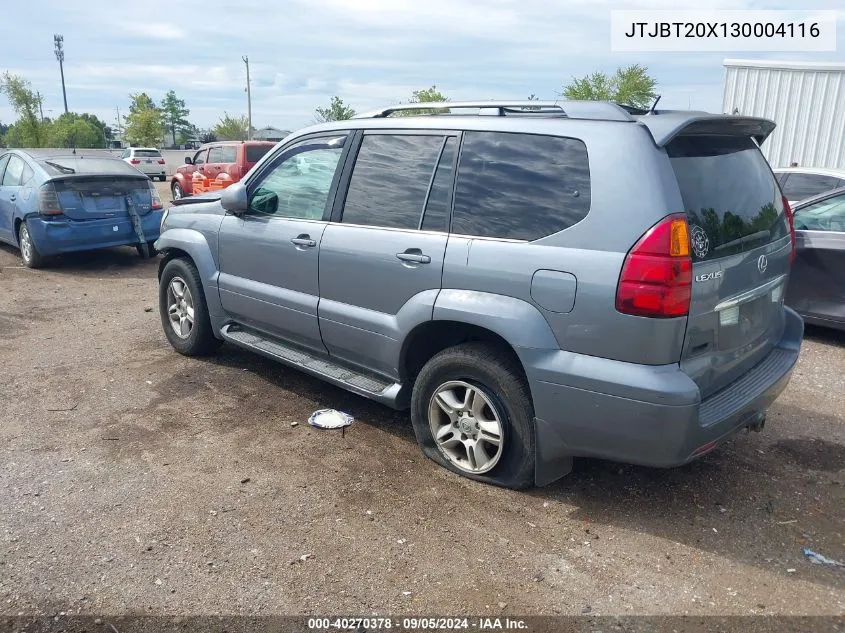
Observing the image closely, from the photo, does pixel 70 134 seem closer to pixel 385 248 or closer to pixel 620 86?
pixel 620 86

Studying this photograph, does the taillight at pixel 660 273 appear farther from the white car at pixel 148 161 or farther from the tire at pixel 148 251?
the white car at pixel 148 161

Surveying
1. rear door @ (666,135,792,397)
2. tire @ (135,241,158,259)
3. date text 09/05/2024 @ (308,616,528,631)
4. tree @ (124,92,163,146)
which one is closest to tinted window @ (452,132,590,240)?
rear door @ (666,135,792,397)

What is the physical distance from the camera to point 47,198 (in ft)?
29.3

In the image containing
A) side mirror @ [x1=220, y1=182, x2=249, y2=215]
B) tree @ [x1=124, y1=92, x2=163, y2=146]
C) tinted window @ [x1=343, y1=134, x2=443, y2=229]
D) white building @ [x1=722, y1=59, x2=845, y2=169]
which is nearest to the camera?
tinted window @ [x1=343, y1=134, x2=443, y2=229]

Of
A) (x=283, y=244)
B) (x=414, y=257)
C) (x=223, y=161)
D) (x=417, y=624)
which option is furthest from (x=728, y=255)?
(x=223, y=161)

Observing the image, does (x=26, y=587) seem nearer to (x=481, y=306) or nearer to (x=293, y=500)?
(x=293, y=500)

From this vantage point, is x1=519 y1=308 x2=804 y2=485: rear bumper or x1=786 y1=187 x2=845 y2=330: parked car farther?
x1=786 y1=187 x2=845 y2=330: parked car

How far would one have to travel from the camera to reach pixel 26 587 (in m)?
2.87

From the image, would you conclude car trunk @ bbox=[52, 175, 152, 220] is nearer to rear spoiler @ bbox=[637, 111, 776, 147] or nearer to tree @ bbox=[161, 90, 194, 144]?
rear spoiler @ bbox=[637, 111, 776, 147]

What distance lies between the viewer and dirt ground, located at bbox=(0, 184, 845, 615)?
2.85 metres

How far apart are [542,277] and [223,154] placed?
16.8 m

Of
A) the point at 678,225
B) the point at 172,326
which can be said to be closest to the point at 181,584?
the point at 678,225

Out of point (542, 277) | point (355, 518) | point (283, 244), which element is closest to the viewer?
point (542, 277)

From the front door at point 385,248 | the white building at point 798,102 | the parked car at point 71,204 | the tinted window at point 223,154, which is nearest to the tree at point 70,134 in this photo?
the tinted window at point 223,154
